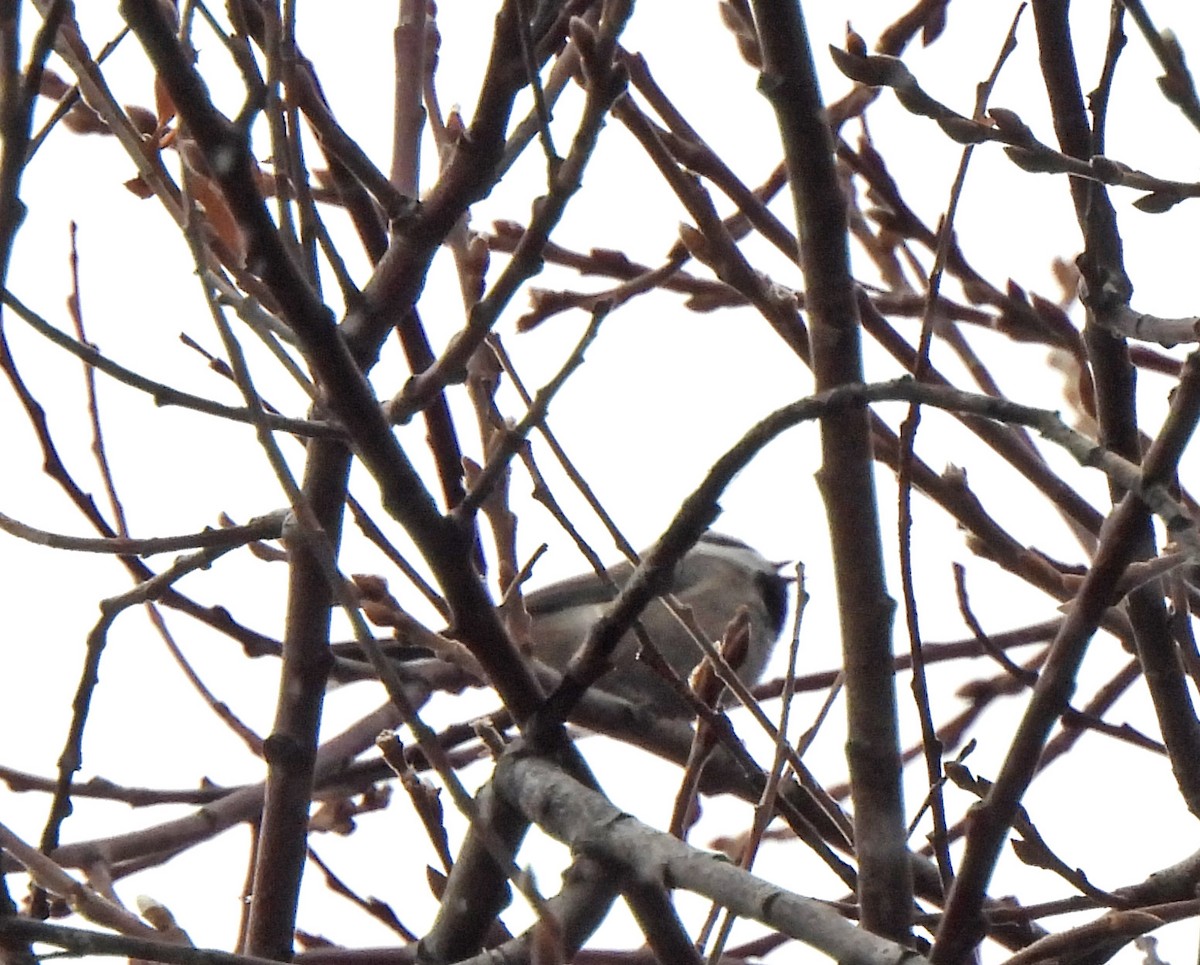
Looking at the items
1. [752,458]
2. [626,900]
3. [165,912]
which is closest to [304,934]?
[165,912]

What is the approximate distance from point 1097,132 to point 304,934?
1.62 m

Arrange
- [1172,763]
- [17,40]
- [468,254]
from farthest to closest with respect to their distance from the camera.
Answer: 1. [468,254]
2. [1172,763]
3. [17,40]

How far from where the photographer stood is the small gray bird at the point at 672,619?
4.46 meters

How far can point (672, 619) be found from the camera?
179 inches

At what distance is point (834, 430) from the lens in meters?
1.69

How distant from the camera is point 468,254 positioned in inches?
78.4

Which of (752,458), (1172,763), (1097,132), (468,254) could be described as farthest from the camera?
(468,254)

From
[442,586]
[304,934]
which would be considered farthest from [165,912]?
[304,934]

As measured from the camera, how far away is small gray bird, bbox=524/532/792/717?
4.46 meters

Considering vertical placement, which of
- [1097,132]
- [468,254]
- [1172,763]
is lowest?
[1172,763]

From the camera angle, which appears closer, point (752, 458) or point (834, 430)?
point (752, 458)

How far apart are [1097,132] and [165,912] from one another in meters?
1.31

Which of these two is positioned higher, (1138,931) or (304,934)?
(304,934)

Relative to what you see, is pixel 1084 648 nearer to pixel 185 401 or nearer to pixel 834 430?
pixel 834 430
